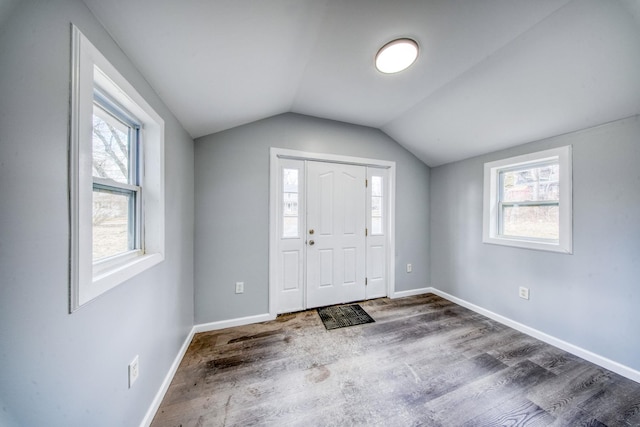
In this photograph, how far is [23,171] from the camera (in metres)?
0.62

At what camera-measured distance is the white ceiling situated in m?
1.13

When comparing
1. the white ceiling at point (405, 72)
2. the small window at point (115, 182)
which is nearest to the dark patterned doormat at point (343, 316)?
the small window at point (115, 182)

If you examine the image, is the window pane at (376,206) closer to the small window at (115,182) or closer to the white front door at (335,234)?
the white front door at (335,234)

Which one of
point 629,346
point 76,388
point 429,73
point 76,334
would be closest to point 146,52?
point 76,334

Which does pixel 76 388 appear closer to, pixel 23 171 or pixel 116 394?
pixel 116 394

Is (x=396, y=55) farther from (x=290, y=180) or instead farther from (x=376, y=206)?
(x=376, y=206)

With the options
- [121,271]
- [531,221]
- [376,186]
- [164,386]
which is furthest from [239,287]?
[531,221]

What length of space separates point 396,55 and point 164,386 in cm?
286

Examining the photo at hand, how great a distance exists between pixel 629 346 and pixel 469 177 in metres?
1.93

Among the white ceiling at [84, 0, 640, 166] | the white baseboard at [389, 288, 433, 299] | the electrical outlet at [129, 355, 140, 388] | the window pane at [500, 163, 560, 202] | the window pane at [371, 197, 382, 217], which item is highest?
the white ceiling at [84, 0, 640, 166]

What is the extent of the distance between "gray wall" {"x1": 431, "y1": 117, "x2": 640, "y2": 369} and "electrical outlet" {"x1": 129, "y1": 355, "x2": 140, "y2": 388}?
332 cm

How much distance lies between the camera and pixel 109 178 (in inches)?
44.6

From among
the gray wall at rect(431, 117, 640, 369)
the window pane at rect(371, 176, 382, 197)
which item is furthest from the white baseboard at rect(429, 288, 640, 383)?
the window pane at rect(371, 176, 382, 197)

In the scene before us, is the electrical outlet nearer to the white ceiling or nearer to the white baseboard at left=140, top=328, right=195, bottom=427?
the white baseboard at left=140, top=328, right=195, bottom=427
